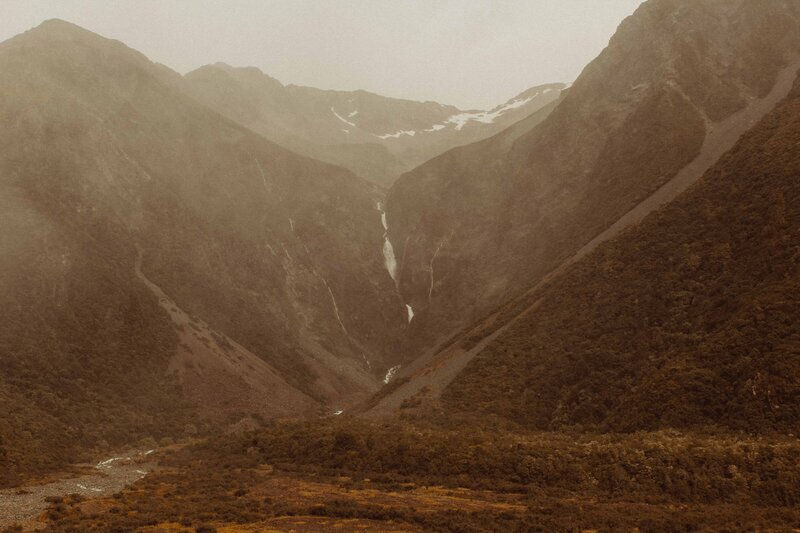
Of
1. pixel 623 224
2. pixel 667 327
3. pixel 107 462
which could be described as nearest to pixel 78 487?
pixel 107 462

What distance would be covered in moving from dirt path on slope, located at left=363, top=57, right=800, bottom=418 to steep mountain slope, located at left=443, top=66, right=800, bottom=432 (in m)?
2.08

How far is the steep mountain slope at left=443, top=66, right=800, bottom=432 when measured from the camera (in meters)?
29.2

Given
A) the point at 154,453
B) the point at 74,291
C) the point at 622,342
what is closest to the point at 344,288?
the point at 74,291

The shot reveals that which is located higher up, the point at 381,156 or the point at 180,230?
the point at 381,156

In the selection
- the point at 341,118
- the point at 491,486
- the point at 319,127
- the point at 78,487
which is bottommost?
the point at 491,486

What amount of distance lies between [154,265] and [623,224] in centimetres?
5700

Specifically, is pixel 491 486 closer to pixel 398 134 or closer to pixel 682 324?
pixel 682 324

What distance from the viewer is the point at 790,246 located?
34219 mm

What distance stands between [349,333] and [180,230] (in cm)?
2963

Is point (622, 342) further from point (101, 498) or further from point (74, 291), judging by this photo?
point (74, 291)

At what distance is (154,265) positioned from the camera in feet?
235

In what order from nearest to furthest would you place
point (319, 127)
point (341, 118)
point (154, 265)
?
point (154, 265), point (319, 127), point (341, 118)

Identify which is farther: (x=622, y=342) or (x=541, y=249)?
(x=541, y=249)

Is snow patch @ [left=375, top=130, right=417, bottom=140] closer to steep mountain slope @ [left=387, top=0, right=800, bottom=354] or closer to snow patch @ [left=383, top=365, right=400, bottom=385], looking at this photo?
steep mountain slope @ [left=387, top=0, right=800, bottom=354]
